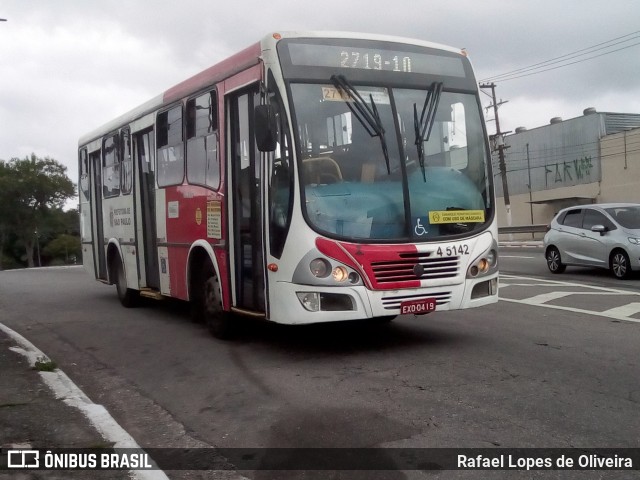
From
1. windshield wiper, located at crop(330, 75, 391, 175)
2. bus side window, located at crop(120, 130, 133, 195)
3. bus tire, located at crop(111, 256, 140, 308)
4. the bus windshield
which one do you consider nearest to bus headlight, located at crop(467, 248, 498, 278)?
the bus windshield

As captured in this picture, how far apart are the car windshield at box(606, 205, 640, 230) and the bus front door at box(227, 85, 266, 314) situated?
9815mm

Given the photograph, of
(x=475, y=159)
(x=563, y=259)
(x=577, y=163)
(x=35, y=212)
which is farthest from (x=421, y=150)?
(x=35, y=212)

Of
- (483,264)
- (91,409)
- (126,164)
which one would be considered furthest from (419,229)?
(126,164)

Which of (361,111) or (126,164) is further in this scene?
(126,164)

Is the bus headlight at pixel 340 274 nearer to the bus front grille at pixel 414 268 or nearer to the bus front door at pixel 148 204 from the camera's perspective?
the bus front grille at pixel 414 268

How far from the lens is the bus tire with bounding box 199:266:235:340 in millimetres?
8500

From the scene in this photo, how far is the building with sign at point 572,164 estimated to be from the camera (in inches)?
1574

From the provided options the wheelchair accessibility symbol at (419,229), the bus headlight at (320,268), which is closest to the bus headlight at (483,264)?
the wheelchair accessibility symbol at (419,229)

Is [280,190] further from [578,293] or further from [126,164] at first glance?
[578,293]

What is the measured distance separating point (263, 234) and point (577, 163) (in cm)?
4094

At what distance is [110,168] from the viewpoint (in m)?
12.5

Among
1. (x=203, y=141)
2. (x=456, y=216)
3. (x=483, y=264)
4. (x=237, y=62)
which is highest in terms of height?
(x=237, y=62)

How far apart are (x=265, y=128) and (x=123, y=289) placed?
6.84 meters

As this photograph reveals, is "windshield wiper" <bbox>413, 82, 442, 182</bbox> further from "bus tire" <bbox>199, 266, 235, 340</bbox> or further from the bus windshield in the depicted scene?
"bus tire" <bbox>199, 266, 235, 340</bbox>
